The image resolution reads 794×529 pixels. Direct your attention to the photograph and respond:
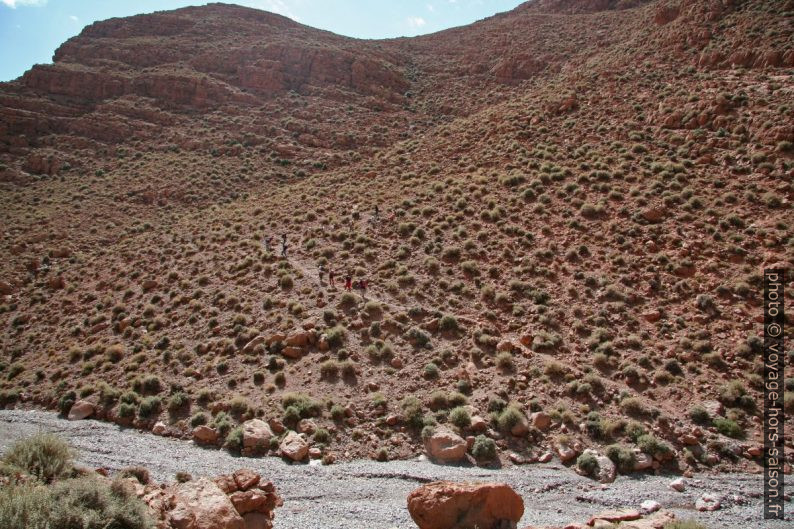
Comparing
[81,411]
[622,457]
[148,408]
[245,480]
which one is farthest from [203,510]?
[81,411]

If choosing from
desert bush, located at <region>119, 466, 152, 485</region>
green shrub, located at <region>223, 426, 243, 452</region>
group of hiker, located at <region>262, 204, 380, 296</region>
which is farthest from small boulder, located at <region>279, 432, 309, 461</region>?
group of hiker, located at <region>262, 204, 380, 296</region>

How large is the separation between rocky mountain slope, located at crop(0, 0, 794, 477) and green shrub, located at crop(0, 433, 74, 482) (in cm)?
545

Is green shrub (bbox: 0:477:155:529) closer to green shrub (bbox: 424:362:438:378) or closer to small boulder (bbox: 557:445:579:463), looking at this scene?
small boulder (bbox: 557:445:579:463)

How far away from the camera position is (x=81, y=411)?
17547 mm

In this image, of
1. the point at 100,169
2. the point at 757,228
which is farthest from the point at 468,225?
the point at 100,169

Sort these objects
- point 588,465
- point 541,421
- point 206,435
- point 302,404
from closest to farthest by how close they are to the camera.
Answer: point 588,465
point 541,421
point 206,435
point 302,404

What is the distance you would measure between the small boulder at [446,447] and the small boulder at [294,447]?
3682 mm

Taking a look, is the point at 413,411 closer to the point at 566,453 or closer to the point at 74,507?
the point at 566,453

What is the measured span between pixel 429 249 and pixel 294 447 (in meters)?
14.2

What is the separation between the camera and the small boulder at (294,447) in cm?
1364

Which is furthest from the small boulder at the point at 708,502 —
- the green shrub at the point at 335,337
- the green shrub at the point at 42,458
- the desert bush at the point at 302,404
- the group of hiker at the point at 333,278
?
the group of hiker at the point at 333,278

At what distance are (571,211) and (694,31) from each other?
912 inches

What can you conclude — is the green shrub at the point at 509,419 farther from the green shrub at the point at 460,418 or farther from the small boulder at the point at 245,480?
the small boulder at the point at 245,480

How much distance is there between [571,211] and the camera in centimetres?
2589
